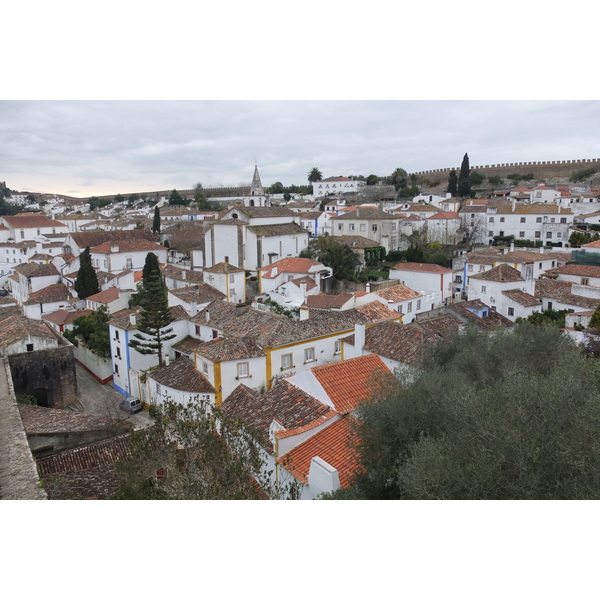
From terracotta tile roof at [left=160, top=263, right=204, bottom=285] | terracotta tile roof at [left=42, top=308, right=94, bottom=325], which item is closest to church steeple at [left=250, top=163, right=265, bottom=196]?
terracotta tile roof at [left=160, top=263, right=204, bottom=285]

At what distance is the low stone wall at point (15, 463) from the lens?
5406 millimetres

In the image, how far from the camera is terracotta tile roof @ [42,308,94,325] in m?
20.3

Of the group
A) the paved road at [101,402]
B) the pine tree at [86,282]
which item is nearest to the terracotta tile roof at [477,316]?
the paved road at [101,402]

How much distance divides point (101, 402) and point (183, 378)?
4.38 metres

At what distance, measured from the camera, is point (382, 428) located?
575cm

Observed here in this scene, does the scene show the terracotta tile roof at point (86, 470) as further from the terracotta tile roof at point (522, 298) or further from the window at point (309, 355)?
the terracotta tile roof at point (522, 298)

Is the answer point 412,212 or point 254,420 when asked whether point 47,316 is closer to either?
point 254,420

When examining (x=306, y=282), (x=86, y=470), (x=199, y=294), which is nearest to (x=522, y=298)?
(x=306, y=282)

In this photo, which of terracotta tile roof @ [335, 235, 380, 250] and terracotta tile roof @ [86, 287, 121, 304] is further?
terracotta tile roof @ [335, 235, 380, 250]

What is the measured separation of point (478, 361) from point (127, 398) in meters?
10.7

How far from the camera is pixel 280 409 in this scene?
8.58 metres

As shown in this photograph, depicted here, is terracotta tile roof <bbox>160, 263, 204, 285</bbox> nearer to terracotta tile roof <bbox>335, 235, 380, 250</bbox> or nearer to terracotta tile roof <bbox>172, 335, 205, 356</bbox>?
terracotta tile roof <bbox>172, 335, 205, 356</bbox>

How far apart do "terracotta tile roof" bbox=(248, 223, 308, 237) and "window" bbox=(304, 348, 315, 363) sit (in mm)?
12048

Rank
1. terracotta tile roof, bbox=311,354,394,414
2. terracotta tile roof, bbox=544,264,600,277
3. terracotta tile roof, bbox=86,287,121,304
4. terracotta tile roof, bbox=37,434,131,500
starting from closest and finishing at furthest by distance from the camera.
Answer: terracotta tile roof, bbox=37,434,131,500
terracotta tile roof, bbox=311,354,394,414
terracotta tile roof, bbox=544,264,600,277
terracotta tile roof, bbox=86,287,121,304
